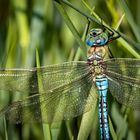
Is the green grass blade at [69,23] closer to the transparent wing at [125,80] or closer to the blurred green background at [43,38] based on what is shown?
the transparent wing at [125,80]

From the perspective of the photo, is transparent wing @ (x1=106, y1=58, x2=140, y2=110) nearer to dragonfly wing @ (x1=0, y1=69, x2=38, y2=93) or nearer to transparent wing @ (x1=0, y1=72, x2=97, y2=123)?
transparent wing @ (x1=0, y1=72, x2=97, y2=123)

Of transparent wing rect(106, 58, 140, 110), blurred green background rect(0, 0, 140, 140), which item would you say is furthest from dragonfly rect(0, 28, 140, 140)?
blurred green background rect(0, 0, 140, 140)

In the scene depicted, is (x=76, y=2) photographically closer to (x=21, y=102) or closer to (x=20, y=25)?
(x=20, y=25)

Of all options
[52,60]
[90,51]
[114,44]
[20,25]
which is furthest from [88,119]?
[20,25]

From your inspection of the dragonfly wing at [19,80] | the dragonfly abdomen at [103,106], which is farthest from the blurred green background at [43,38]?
the dragonfly wing at [19,80]

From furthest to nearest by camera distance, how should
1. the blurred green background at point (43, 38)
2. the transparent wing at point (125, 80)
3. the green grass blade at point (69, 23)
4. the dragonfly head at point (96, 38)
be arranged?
the blurred green background at point (43, 38), the dragonfly head at point (96, 38), the transparent wing at point (125, 80), the green grass blade at point (69, 23)

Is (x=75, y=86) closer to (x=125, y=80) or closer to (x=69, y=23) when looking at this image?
(x=125, y=80)

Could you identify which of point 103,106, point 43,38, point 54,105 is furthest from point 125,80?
point 43,38

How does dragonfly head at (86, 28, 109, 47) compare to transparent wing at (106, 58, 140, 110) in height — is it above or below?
above
